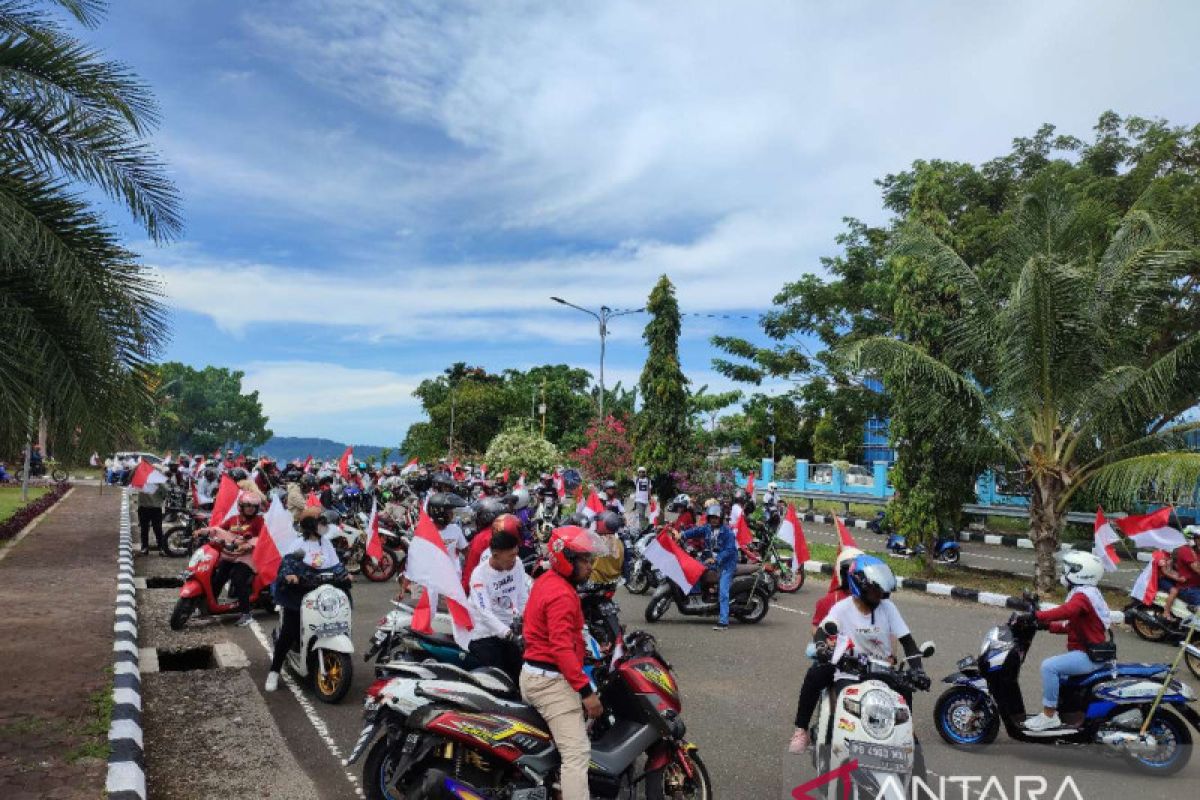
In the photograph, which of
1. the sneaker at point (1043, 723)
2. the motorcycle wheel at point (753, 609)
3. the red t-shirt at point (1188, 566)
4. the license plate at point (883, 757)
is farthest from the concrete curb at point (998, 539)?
the license plate at point (883, 757)

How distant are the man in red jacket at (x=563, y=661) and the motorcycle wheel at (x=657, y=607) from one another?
5.75 metres

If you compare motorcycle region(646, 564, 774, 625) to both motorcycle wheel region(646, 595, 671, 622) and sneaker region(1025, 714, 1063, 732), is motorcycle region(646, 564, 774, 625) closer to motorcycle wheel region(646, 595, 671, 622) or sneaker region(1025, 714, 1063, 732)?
motorcycle wheel region(646, 595, 671, 622)

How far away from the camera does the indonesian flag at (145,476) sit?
1258cm

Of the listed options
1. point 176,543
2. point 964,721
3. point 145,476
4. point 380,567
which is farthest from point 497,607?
point 176,543

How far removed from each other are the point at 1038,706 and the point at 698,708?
9.28ft

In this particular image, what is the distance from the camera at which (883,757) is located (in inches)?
153

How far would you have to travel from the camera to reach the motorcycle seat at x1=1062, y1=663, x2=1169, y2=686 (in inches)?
212

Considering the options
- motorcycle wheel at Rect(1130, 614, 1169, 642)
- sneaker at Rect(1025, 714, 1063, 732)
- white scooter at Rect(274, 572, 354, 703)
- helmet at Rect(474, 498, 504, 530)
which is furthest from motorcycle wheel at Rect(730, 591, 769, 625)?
white scooter at Rect(274, 572, 354, 703)

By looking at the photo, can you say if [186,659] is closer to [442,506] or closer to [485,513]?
[442,506]

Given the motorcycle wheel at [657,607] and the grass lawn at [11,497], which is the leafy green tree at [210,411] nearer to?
the grass lawn at [11,497]

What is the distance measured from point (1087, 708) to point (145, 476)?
41.3ft

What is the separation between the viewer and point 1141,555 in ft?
59.0

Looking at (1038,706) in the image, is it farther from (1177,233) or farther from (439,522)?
(1177,233)

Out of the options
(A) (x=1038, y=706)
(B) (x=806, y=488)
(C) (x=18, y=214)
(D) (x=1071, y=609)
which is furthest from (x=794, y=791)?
(B) (x=806, y=488)
